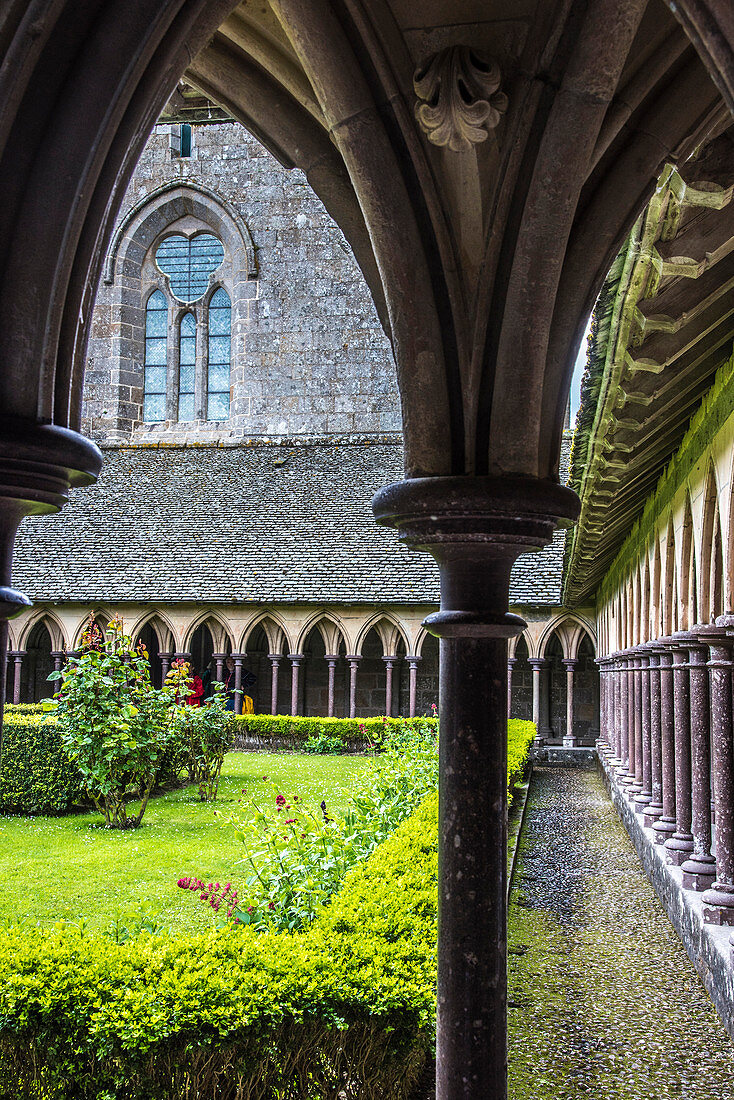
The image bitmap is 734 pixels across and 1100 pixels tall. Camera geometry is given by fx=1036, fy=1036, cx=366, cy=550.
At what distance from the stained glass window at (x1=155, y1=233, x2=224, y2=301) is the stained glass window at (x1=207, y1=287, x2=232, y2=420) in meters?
0.58

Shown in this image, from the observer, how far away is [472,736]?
2615 millimetres

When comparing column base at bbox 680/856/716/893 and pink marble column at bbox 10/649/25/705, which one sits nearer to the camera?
column base at bbox 680/856/716/893

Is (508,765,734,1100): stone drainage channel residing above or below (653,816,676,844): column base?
below

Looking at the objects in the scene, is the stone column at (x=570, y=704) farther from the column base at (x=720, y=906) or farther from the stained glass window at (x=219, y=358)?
the column base at (x=720, y=906)

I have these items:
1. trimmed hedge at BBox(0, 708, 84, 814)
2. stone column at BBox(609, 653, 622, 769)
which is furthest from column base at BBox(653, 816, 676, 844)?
trimmed hedge at BBox(0, 708, 84, 814)

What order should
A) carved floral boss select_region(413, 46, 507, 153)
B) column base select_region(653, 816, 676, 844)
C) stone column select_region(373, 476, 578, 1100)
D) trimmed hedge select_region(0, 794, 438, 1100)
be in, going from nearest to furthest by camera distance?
1. carved floral boss select_region(413, 46, 507, 153)
2. stone column select_region(373, 476, 578, 1100)
3. trimmed hedge select_region(0, 794, 438, 1100)
4. column base select_region(653, 816, 676, 844)

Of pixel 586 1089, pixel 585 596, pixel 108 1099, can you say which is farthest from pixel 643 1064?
pixel 585 596

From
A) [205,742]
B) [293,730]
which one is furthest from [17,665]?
[205,742]

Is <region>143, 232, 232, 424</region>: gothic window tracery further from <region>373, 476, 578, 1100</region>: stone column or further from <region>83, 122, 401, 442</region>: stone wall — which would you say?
<region>373, 476, 578, 1100</region>: stone column

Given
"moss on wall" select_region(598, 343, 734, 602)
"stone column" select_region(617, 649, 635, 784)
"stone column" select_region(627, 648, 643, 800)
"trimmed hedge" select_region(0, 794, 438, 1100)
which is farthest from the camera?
"stone column" select_region(617, 649, 635, 784)

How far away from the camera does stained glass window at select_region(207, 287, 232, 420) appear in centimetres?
2362

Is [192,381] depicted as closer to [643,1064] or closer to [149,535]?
[149,535]

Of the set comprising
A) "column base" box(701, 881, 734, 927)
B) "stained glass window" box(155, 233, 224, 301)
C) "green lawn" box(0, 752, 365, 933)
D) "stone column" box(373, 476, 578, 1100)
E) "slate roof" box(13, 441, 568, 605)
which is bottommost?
"green lawn" box(0, 752, 365, 933)

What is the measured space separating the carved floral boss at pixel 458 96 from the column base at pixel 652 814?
6.98 metres
